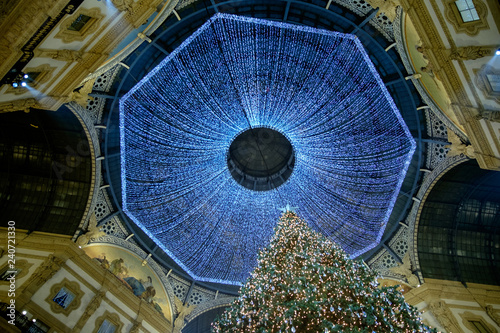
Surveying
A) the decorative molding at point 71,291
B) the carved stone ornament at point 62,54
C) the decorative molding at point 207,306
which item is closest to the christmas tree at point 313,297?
the decorative molding at point 71,291

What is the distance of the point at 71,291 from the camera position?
1377cm

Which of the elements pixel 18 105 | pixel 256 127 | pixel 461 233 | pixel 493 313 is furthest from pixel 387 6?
pixel 493 313

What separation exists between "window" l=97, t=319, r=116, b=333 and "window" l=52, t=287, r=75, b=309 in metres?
1.71

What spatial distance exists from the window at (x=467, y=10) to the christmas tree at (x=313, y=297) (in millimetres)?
7050

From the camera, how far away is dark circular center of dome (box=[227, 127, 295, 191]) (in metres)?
17.1

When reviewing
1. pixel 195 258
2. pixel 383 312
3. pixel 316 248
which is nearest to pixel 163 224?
pixel 195 258

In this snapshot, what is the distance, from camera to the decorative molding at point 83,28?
903 centimetres

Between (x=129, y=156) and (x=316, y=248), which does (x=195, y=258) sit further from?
(x=316, y=248)

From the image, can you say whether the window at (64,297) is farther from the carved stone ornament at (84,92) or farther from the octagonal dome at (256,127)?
the carved stone ornament at (84,92)

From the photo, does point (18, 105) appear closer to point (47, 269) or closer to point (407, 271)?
point (47, 269)

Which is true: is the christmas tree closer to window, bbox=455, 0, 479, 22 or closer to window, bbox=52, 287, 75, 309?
window, bbox=455, 0, 479, 22

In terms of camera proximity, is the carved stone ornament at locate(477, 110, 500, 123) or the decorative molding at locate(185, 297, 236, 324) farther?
the decorative molding at locate(185, 297, 236, 324)

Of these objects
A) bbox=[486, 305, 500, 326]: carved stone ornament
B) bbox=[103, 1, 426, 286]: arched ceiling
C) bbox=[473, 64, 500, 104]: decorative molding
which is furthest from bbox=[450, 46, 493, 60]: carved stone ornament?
bbox=[486, 305, 500, 326]: carved stone ornament

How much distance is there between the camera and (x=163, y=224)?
Result: 13672 millimetres
